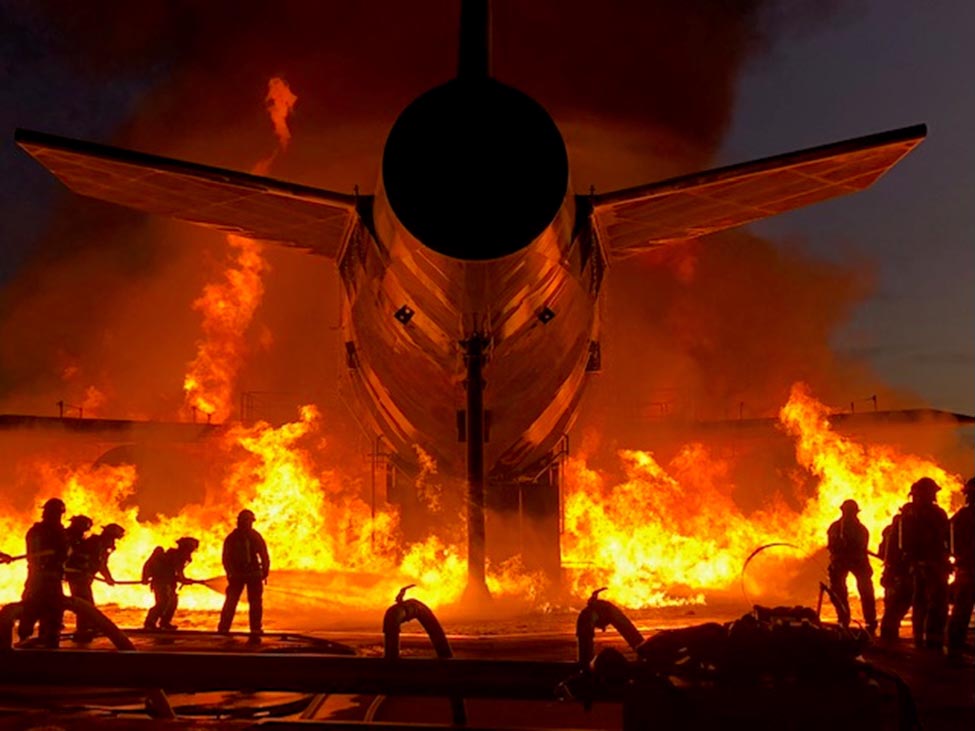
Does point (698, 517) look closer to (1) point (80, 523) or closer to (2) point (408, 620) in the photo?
(1) point (80, 523)

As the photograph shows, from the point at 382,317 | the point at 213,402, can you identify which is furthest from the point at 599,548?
the point at 213,402

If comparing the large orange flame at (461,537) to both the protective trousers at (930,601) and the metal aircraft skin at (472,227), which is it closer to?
the metal aircraft skin at (472,227)

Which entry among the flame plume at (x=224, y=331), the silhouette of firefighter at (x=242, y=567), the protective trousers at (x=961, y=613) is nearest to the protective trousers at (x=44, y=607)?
the silhouette of firefighter at (x=242, y=567)

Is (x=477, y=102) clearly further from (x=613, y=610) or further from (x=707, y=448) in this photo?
(x=707, y=448)

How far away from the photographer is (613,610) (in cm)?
470

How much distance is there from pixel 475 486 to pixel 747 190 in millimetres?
4527

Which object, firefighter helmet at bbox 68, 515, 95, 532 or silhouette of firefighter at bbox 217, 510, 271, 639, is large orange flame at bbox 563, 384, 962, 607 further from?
firefighter helmet at bbox 68, 515, 95, 532

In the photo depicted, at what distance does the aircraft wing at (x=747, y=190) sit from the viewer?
8.99 metres

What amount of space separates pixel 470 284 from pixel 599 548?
9323mm

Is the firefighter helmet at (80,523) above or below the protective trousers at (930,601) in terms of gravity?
above

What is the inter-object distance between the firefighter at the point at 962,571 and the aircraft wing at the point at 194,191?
681 cm

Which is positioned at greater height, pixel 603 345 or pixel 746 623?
pixel 603 345

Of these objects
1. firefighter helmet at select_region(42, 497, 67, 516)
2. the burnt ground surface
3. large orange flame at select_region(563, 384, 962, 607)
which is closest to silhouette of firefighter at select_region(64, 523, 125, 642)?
firefighter helmet at select_region(42, 497, 67, 516)

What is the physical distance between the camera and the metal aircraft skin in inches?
333
